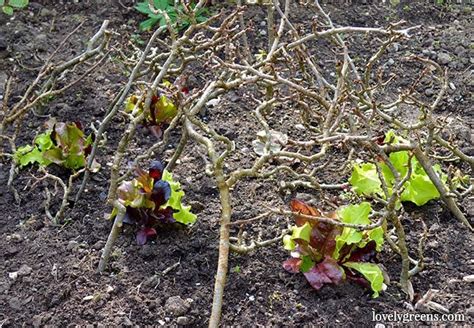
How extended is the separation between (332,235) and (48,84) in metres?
1.65

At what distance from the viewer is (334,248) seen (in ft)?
7.95

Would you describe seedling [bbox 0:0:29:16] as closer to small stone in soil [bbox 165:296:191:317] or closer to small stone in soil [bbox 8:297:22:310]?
small stone in soil [bbox 8:297:22:310]

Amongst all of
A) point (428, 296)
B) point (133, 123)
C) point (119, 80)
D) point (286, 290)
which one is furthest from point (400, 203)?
point (119, 80)

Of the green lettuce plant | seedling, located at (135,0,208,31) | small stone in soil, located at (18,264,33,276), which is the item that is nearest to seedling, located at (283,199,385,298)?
the green lettuce plant

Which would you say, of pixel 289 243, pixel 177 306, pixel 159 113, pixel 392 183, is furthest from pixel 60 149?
pixel 392 183

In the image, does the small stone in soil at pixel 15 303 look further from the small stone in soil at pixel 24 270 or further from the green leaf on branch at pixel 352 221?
the green leaf on branch at pixel 352 221

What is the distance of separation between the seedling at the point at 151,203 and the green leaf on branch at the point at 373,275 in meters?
0.68

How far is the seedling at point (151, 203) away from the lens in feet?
8.45

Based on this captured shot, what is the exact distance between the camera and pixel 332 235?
7.88ft

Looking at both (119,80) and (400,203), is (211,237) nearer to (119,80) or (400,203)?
(400,203)

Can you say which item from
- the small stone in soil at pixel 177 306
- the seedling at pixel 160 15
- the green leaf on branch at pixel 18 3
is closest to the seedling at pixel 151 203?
the small stone in soil at pixel 177 306

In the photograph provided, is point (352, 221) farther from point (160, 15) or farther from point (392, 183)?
point (160, 15)

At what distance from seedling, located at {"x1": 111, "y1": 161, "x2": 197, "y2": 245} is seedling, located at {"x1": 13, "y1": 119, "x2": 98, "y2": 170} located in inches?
17.5

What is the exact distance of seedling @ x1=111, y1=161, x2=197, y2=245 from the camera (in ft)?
8.45
